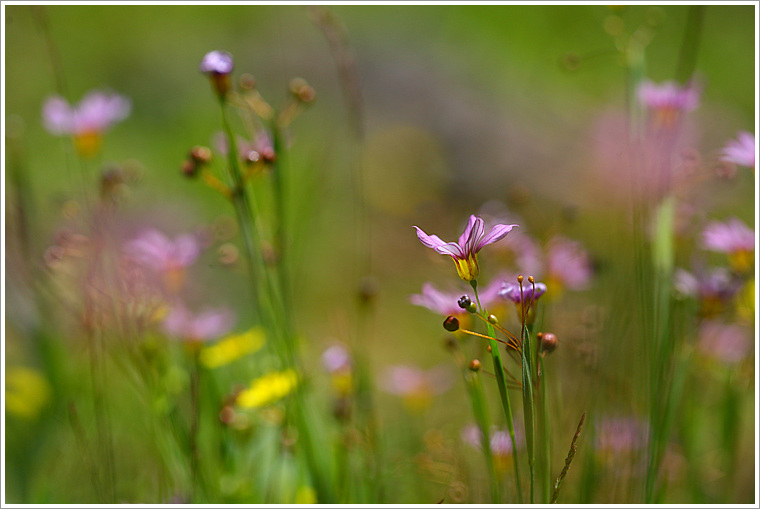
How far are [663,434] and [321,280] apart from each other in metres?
1.81

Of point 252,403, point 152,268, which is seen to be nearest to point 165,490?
point 252,403

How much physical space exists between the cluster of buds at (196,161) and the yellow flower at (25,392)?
76 cm

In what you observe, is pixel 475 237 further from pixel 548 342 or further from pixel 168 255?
pixel 168 255

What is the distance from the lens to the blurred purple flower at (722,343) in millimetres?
1210

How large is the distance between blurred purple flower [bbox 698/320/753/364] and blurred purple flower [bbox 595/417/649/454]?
1.03 ft

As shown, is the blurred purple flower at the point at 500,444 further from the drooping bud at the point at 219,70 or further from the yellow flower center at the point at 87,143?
the yellow flower center at the point at 87,143

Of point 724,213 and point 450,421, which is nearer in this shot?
point 450,421

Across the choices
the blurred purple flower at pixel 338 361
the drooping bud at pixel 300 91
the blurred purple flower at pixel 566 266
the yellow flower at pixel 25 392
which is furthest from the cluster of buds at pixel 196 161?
the yellow flower at pixel 25 392

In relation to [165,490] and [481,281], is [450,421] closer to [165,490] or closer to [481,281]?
[481,281]

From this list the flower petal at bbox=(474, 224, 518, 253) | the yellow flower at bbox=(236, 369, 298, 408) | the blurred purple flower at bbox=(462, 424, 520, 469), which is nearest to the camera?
the flower petal at bbox=(474, 224, 518, 253)

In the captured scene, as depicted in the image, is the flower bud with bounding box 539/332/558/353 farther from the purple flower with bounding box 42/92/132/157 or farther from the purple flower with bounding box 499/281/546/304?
the purple flower with bounding box 42/92/132/157

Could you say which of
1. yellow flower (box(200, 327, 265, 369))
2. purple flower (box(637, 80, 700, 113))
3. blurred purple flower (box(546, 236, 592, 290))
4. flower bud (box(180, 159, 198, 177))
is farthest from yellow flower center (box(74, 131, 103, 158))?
purple flower (box(637, 80, 700, 113))

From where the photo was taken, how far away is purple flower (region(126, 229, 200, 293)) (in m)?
1.08

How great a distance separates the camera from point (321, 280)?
2512 mm
